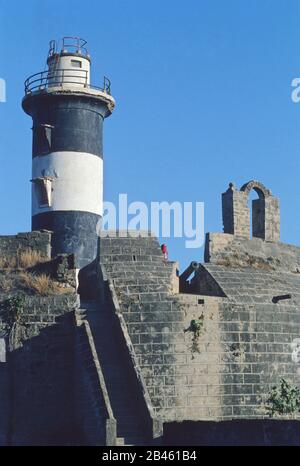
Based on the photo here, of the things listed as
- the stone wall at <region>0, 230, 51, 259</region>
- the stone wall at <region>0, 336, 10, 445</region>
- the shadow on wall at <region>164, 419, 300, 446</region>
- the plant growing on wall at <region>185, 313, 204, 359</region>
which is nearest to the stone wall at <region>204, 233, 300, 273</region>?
the plant growing on wall at <region>185, 313, 204, 359</region>

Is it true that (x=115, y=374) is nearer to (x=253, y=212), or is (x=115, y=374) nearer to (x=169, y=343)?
(x=169, y=343)

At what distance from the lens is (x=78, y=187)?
29.2 m

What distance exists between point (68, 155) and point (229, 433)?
947cm

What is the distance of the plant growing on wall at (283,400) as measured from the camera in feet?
77.9

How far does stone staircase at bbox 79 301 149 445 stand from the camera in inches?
853

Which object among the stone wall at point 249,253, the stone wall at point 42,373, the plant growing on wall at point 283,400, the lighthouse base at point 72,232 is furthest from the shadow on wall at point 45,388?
the lighthouse base at point 72,232

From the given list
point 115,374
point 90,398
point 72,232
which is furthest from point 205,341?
point 72,232

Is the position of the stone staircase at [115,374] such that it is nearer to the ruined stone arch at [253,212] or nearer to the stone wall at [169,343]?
Answer: the stone wall at [169,343]

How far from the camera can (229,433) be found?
23.2m

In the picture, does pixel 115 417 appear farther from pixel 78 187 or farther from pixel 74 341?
pixel 78 187

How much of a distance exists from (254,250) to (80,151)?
5299 mm

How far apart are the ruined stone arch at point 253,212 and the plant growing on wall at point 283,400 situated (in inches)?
212
